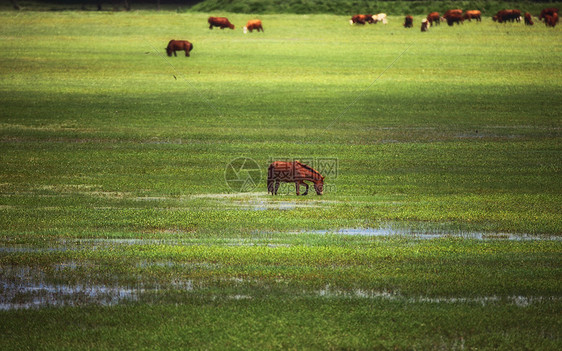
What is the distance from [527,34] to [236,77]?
24851 mm

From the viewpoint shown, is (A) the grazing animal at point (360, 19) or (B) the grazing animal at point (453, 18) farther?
(B) the grazing animal at point (453, 18)

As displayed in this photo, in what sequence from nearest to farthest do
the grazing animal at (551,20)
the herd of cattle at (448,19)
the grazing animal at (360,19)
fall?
the herd of cattle at (448,19) < the grazing animal at (551,20) < the grazing animal at (360,19)

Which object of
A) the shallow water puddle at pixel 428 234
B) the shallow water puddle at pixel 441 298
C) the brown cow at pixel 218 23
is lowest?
the brown cow at pixel 218 23

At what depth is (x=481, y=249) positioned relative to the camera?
10445mm

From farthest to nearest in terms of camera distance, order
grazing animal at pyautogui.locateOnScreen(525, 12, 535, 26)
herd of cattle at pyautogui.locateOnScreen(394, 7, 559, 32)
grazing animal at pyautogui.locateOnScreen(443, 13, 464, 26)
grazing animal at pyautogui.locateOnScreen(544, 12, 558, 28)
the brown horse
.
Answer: grazing animal at pyautogui.locateOnScreen(443, 13, 464, 26) → herd of cattle at pyautogui.locateOnScreen(394, 7, 559, 32) → grazing animal at pyautogui.locateOnScreen(525, 12, 535, 26) → grazing animal at pyautogui.locateOnScreen(544, 12, 558, 28) → the brown horse

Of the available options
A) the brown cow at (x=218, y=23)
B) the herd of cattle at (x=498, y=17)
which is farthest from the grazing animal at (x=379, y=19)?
the brown cow at (x=218, y=23)

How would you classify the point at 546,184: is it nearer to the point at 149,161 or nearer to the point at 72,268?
the point at 149,161

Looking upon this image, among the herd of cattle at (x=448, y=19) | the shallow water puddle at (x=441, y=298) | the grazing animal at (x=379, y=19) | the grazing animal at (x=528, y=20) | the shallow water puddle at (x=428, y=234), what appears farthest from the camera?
the grazing animal at (x=379, y=19)

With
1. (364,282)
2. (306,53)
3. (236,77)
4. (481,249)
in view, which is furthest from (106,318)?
(306,53)

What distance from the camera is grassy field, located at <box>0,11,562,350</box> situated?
26.4 feet

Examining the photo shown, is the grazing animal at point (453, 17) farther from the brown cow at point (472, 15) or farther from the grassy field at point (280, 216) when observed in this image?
the grassy field at point (280, 216)

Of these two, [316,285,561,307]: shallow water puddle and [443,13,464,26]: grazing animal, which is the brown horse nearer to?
[316,285,561,307]: shallow water puddle

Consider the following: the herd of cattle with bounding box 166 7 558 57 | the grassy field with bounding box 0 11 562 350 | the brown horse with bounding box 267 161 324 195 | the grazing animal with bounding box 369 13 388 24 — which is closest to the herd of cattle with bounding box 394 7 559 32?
the herd of cattle with bounding box 166 7 558 57

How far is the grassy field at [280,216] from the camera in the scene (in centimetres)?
805
